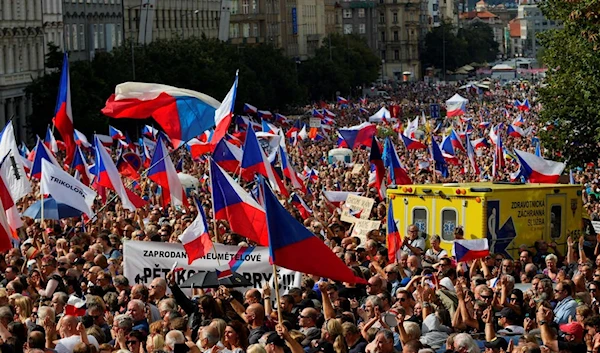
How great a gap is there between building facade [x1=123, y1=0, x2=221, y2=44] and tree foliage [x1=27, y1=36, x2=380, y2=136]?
11.1 feet

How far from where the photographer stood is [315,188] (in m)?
35.8

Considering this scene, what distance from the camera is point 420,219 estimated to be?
2264 centimetres

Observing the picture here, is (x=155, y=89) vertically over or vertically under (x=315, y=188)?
over

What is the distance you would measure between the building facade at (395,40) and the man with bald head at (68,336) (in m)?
183

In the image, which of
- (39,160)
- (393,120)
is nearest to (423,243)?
(39,160)

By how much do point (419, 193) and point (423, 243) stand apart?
3.13 ft

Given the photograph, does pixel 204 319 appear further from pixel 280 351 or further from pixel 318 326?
pixel 280 351

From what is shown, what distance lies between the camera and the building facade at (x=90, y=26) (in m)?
84.6

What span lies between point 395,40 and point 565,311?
18386 cm

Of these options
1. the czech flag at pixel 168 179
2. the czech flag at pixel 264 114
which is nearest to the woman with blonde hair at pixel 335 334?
the czech flag at pixel 168 179

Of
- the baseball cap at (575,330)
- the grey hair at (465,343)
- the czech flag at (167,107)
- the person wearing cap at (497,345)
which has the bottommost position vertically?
the baseball cap at (575,330)

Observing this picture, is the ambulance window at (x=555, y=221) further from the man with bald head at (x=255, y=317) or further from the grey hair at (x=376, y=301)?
the man with bald head at (x=255, y=317)

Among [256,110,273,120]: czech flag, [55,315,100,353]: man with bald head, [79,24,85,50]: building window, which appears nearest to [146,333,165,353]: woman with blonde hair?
[55,315,100,353]: man with bald head

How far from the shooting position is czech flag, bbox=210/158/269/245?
17.3 m
